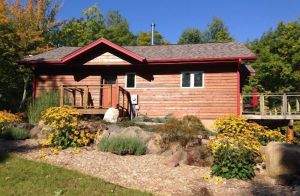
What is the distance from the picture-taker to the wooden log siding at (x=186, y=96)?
18062 mm

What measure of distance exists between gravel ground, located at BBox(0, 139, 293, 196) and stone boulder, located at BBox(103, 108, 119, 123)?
437cm

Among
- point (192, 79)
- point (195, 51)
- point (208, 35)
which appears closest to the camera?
point (192, 79)

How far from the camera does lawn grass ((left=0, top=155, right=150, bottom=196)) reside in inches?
295

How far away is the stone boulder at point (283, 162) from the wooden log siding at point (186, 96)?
27.5 feet

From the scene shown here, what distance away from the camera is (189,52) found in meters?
19.4

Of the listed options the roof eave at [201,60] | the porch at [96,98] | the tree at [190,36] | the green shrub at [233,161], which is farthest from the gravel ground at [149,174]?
the tree at [190,36]

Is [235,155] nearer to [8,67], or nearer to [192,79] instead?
[192,79]

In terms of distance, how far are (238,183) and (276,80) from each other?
27.6 meters

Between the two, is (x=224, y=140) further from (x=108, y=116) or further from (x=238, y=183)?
(x=108, y=116)

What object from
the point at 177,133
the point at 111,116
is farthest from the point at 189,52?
the point at 177,133

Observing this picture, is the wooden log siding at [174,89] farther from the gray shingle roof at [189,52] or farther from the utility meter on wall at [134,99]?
the gray shingle roof at [189,52]

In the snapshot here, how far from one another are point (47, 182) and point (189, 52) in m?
12.8

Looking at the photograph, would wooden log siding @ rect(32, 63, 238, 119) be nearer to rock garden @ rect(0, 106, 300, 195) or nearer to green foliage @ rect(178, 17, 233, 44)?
rock garden @ rect(0, 106, 300, 195)

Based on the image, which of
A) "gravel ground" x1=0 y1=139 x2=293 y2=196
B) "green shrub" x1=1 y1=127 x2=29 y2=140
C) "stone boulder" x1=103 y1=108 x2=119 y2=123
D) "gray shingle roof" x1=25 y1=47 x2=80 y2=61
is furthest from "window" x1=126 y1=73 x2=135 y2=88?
"gravel ground" x1=0 y1=139 x2=293 y2=196
